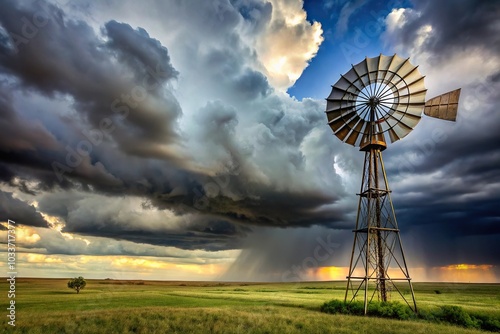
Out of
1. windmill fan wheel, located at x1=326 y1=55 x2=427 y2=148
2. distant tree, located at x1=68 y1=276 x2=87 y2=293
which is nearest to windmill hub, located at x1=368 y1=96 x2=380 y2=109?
windmill fan wheel, located at x1=326 y1=55 x2=427 y2=148

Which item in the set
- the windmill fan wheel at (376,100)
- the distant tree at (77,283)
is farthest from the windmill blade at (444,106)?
the distant tree at (77,283)

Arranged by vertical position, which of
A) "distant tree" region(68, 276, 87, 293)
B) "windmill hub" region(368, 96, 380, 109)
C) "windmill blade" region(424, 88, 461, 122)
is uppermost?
"windmill hub" region(368, 96, 380, 109)

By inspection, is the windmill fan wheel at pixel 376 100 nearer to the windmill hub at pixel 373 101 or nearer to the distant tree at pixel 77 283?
the windmill hub at pixel 373 101

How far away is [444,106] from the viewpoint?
34219 millimetres

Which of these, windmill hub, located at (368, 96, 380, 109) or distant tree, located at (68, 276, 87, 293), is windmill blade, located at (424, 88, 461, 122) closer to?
windmill hub, located at (368, 96, 380, 109)

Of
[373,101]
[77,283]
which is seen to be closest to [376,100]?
[373,101]

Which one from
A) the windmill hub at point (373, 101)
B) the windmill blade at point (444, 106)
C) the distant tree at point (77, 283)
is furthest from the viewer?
the distant tree at point (77, 283)

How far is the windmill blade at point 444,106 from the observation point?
Result: 109 ft

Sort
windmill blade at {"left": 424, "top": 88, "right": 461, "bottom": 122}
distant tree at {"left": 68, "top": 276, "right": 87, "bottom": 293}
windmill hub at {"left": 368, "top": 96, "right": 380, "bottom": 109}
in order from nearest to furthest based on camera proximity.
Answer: windmill blade at {"left": 424, "top": 88, "right": 461, "bottom": 122}, windmill hub at {"left": 368, "top": 96, "right": 380, "bottom": 109}, distant tree at {"left": 68, "top": 276, "right": 87, "bottom": 293}

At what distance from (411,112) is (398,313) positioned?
21.6 meters

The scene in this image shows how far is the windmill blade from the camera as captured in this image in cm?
3334

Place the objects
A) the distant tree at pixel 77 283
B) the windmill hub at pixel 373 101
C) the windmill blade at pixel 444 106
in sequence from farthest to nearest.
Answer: the distant tree at pixel 77 283
the windmill hub at pixel 373 101
the windmill blade at pixel 444 106

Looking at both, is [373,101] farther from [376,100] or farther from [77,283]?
[77,283]

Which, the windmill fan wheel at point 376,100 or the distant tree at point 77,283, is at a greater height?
the windmill fan wheel at point 376,100
